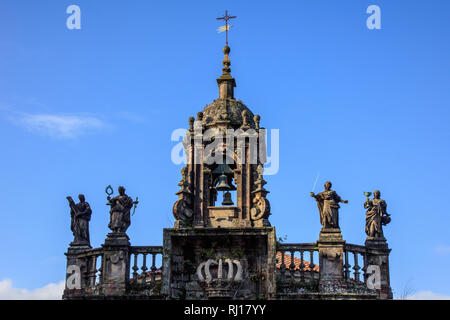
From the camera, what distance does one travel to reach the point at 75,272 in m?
33.9

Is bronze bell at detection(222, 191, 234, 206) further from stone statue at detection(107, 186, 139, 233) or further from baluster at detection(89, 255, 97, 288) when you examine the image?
baluster at detection(89, 255, 97, 288)

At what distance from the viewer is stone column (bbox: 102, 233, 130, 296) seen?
32969mm

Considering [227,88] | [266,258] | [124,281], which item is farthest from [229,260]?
[227,88]

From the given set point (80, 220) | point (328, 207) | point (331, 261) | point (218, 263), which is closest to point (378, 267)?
point (331, 261)

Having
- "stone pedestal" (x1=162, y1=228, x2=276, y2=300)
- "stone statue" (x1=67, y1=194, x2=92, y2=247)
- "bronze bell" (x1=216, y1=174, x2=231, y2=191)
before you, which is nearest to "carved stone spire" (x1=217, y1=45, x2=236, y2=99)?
"bronze bell" (x1=216, y1=174, x2=231, y2=191)

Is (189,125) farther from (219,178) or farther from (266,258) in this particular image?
(266,258)

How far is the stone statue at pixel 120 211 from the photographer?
3366cm

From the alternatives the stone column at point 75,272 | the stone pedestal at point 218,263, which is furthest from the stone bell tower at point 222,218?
the stone column at point 75,272

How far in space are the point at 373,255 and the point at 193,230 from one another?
5801mm

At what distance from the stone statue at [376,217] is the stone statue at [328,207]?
984mm

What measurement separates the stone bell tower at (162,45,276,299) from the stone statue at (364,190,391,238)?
10.7 feet

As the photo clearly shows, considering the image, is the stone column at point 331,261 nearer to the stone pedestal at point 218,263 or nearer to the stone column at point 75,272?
the stone pedestal at point 218,263

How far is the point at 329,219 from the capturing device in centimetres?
3316

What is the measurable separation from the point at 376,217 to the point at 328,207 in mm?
1723
